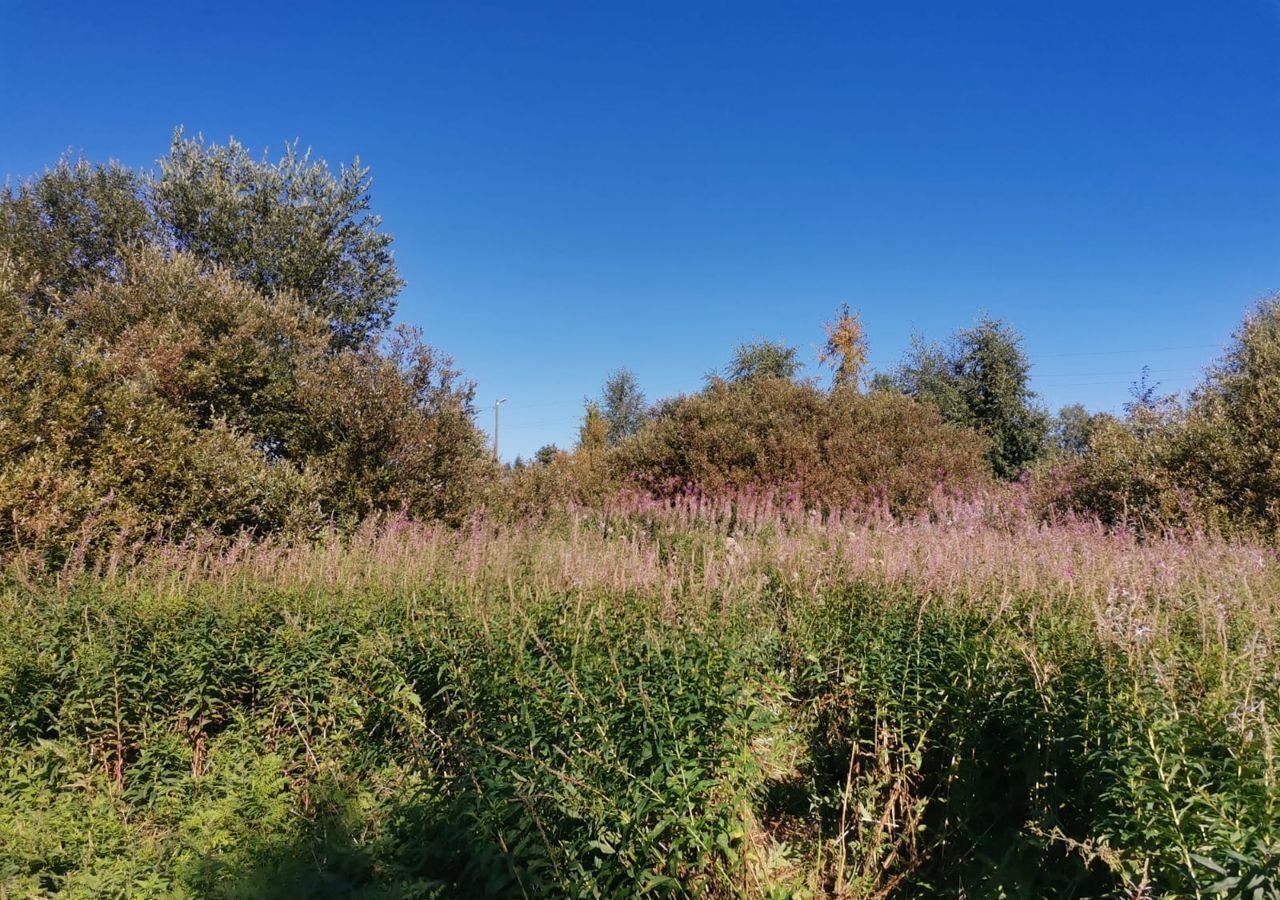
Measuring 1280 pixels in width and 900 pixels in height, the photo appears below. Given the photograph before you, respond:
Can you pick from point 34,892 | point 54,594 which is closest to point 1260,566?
point 34,892

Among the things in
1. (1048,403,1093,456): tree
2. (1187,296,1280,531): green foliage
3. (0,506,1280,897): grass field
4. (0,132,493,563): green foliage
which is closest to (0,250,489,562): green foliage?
(0,132,493,563): green foliage

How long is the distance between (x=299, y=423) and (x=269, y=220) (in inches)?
407

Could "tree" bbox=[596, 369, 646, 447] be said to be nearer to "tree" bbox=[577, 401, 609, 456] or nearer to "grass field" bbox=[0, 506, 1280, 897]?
"tree" bbox=[577, 401, 609, 456]

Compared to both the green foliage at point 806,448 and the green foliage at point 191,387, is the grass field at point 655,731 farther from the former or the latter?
the green foliage at point 806,448

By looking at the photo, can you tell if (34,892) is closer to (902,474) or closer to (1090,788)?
(1090,788)

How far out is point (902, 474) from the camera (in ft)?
41.2

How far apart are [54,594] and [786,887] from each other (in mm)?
5681

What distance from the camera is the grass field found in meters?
2.79

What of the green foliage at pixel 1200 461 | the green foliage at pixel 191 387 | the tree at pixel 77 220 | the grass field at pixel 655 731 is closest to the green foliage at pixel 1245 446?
the green foliage at pixel 1200 461

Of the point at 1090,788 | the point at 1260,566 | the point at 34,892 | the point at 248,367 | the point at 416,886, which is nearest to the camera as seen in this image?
the point at 1090,788

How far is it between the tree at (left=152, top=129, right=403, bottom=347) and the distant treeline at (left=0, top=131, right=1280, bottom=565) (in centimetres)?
6

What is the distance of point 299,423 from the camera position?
10844 mm

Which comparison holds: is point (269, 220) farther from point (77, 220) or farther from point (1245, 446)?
point (1245, 446)

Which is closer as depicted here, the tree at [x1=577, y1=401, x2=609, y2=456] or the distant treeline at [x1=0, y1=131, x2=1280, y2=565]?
the distant treeline at [x1=0, y1=131, x2=1280, y2=565]
